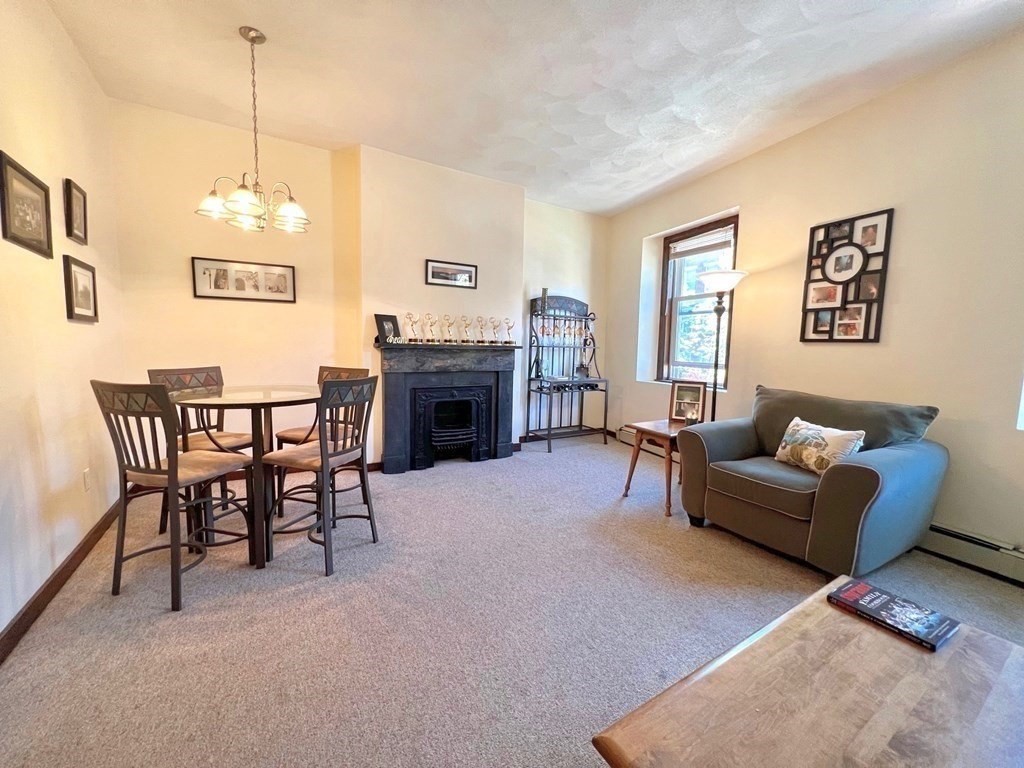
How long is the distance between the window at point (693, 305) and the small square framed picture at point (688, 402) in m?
0.56

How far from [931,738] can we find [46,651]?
269cm

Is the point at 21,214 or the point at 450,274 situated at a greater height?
the point at 450,274

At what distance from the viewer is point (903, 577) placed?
215 centimetres

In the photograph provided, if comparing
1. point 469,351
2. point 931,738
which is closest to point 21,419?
point 469,351

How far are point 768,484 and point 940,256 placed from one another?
66.4 inches

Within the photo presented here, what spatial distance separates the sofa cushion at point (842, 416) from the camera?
228 centimetres

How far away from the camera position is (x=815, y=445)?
7.81 ft

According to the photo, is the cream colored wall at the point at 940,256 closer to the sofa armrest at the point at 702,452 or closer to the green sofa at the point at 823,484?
the green sofa at the point at 823,484

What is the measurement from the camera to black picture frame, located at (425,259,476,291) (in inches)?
151

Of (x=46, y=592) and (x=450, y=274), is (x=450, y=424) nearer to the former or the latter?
(x=450, y=274)

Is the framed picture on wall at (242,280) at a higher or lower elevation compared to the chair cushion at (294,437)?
higher

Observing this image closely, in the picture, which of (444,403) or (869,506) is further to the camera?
(444,403)

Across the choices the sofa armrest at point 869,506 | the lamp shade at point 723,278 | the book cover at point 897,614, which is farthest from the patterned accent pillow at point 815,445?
A: the lamp shade at point 723,278

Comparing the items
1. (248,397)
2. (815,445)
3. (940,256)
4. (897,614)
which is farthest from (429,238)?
(897,614)
